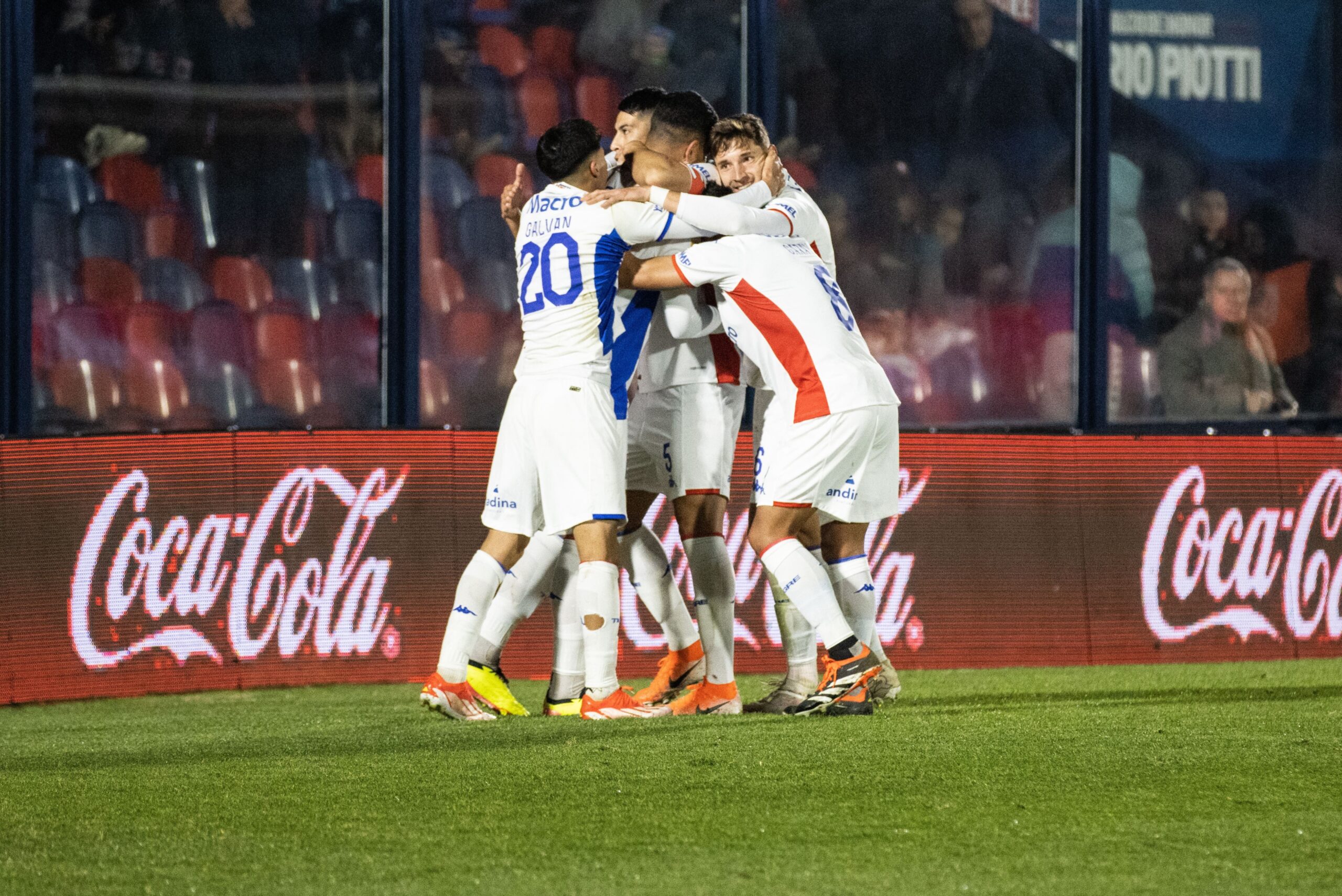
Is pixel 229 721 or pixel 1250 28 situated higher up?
pixel 1250 28

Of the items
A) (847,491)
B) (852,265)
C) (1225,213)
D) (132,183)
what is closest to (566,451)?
(847,491)

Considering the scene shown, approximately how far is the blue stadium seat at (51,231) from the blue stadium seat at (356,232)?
122 centimetres

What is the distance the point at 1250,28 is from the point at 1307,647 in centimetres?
396

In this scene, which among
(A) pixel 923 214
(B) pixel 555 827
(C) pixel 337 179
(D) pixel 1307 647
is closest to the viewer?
(B) pixel 555 827

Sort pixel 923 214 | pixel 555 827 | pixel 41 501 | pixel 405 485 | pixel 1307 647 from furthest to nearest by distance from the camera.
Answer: pixel 923 214, pixel 1307 647, pixel 405 485, pixel 41 501, pixel 555 827

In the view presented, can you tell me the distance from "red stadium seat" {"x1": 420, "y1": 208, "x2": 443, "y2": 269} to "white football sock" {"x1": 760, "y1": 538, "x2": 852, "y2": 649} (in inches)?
158

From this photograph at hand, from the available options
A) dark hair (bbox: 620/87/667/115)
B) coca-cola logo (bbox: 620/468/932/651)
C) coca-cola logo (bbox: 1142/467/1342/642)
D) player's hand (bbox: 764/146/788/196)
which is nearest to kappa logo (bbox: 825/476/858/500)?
player's hand (bbox: 764/146/788/196)

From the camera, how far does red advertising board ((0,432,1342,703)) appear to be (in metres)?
6.99

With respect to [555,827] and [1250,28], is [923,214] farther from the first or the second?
[555,827]

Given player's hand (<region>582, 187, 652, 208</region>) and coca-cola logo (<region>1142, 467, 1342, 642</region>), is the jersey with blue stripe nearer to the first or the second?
player's hand (<region>582, 187, 652, 208</region>)

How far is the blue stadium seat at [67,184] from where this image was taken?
28.1ft

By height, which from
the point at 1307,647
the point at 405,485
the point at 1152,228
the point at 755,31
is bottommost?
the point at 1307,647

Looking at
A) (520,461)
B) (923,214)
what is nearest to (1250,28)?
(923,214)

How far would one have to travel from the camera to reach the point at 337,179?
29.9 feet
